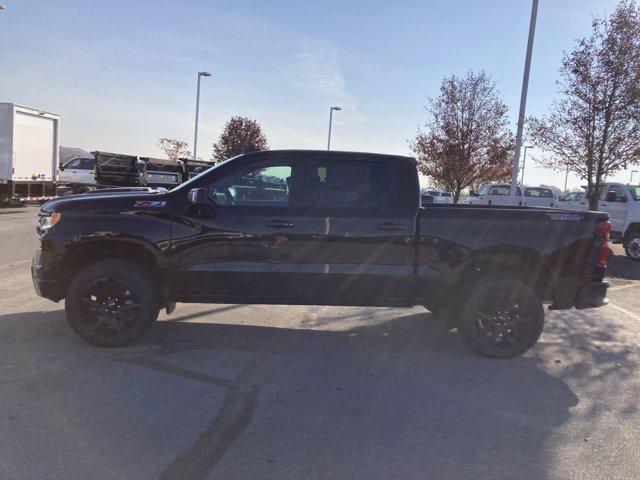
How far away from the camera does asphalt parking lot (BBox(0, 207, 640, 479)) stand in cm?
304

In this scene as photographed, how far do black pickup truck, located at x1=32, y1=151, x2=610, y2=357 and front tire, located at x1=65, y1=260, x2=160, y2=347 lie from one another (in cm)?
1

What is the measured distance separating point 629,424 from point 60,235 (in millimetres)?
5077

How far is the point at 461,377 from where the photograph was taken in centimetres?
458

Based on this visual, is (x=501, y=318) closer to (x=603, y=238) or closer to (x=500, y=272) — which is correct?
(x=500, y=272)

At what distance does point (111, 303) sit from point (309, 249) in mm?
1982

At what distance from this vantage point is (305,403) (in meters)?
3.85

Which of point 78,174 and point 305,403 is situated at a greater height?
point 78,174

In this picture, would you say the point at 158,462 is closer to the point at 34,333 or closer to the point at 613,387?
the point at 34,333

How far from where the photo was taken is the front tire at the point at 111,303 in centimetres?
481

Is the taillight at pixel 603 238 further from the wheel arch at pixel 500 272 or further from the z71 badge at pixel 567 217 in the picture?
the wheel arch at pixel 500 272

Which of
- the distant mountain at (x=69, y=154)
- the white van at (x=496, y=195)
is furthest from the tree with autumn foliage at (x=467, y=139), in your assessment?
the distant mountain at (x=69, y=154)

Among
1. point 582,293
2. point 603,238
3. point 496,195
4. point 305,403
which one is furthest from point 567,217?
point 496,195

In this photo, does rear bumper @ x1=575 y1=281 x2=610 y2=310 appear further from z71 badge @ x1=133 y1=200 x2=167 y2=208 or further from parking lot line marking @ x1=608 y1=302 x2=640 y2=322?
z71 badge @ x1=133 y1=200 x2=167 y2=208

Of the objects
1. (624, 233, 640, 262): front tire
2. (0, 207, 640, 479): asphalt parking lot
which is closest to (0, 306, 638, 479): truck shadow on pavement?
(0, 207, 640, 479): asphalt parking lot
